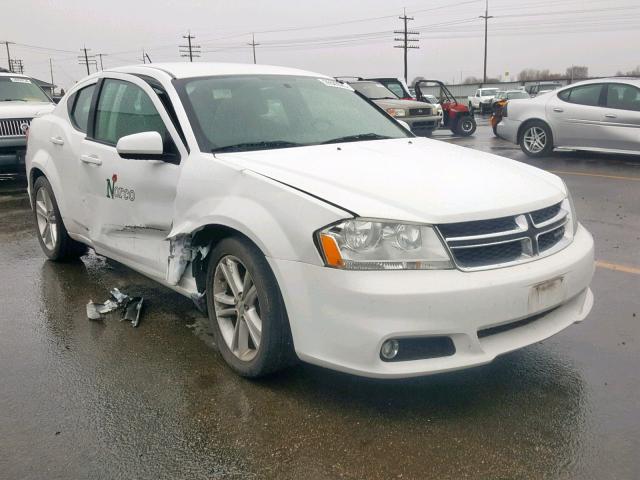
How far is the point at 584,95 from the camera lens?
37.9 ft

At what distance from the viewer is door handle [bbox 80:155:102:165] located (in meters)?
4.42

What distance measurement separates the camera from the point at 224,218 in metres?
3.17

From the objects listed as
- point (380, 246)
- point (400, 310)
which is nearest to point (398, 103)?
point (380, 246)

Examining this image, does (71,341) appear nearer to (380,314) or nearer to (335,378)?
(335,378)

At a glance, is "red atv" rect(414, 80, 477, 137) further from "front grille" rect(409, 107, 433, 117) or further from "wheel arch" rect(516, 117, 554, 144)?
"wheel arch" rect(516, 117, 554, 144)

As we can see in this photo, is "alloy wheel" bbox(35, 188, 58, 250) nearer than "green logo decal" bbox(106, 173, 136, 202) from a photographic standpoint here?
No

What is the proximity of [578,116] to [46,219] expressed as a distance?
9511 mm

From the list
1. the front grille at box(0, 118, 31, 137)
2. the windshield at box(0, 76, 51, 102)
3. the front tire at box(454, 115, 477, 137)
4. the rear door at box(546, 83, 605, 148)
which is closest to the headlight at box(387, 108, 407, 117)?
the front tire at box(454, 115, 477, 137)

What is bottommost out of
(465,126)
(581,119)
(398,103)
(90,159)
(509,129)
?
(465,126)

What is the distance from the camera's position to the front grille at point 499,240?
9.03ft

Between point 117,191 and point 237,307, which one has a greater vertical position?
point 117,191

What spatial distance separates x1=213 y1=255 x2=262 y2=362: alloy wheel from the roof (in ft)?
4.83

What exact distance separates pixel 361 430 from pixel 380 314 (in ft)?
1.84

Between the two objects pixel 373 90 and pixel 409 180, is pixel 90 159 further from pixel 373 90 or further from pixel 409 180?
pixel 373 90
